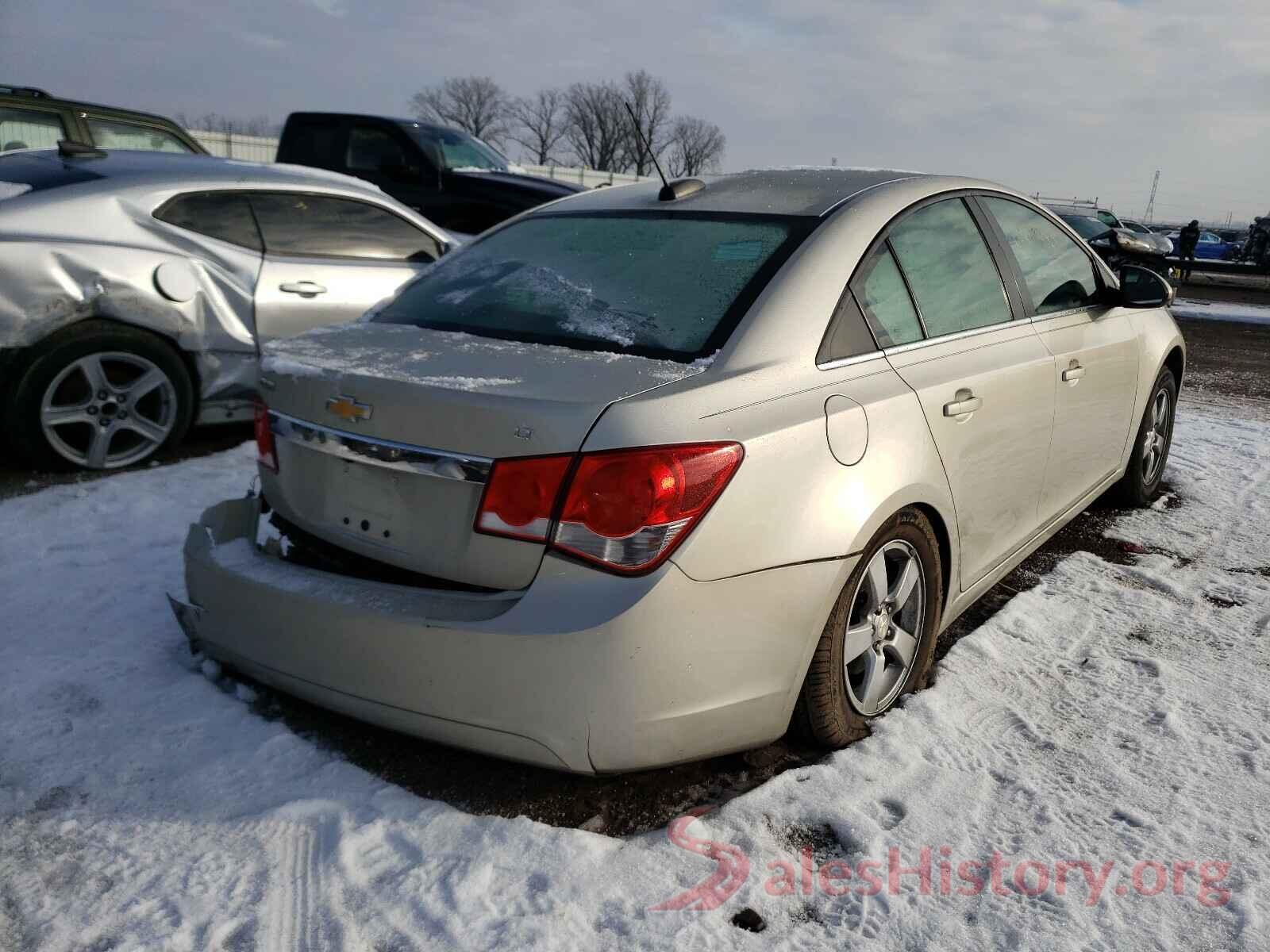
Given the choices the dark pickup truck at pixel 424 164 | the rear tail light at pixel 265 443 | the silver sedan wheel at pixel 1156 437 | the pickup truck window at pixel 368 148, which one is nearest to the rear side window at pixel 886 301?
the rear tail light at pixel 265 443

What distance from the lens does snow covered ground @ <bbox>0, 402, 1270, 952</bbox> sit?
209cm

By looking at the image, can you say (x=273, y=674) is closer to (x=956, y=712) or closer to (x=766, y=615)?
(x=766, y=615)

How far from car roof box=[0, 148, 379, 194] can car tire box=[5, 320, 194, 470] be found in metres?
0.81

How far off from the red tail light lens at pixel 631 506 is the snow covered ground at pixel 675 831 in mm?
697

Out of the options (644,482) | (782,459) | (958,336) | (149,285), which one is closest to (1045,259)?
(958,336)

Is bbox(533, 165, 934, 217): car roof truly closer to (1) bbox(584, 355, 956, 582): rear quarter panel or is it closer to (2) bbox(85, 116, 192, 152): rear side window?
(1) bbox(584, 355, 956, 582): rear quarter panel

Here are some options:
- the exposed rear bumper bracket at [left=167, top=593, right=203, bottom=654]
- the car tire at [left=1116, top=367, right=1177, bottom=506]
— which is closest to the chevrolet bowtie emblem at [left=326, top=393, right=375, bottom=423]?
the exposed rear bumper bracket at [left=167, top=593, right=203, bottom=654]

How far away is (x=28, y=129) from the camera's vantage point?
8.25 meters

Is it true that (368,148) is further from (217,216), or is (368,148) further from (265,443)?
(265,443)

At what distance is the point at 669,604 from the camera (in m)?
2.15

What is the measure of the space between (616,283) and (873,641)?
1.18 metres

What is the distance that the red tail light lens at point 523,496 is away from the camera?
84.2 inches

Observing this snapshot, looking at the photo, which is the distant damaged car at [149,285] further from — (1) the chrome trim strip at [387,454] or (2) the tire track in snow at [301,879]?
(2) the tire track in snow at [301,879]

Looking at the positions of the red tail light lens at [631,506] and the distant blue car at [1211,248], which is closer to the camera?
the red tail light lens at [631,506]
